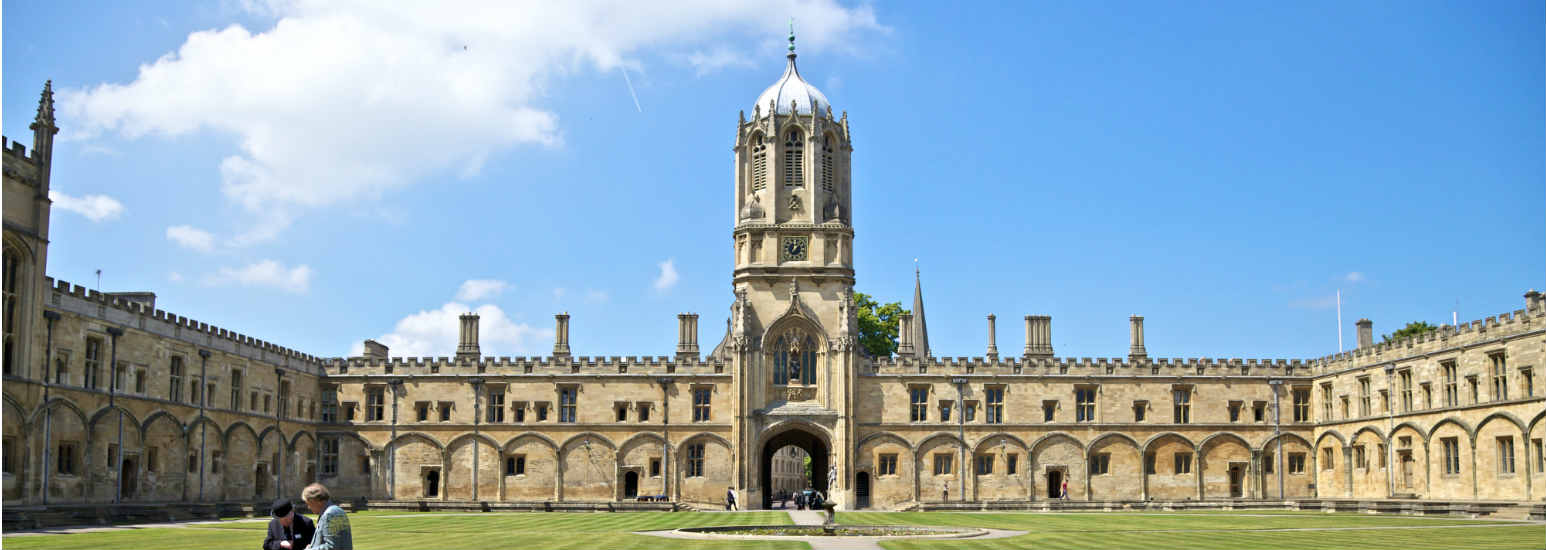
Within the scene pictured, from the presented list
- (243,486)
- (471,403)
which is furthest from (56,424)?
(471,403)

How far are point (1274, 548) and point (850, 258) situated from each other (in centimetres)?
3927

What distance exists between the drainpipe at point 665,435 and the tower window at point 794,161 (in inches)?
429

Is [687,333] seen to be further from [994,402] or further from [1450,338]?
[1450,338]

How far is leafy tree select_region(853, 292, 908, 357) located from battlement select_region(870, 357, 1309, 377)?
14452mm

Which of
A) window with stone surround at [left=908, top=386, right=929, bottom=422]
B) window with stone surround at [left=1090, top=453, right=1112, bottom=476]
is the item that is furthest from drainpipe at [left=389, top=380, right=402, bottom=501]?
window with stone surround at [left=1090, top=453, right=1112, bottom=476]

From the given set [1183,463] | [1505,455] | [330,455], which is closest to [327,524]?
[1505,455]

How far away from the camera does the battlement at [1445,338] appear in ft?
153

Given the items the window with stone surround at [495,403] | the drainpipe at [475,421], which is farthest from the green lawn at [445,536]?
the window with stone surround at [495,403]

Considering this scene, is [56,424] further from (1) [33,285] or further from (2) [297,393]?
(2) [297,393]

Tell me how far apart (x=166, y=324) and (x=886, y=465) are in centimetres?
3006

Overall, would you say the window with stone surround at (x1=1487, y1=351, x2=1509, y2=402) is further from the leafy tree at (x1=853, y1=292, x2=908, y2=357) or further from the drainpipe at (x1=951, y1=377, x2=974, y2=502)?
the leafy tree at (x1=853, y1=292, x2=908, y2=357)

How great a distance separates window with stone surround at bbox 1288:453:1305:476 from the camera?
6222 cm

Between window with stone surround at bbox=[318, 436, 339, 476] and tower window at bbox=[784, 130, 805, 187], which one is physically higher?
tower window at bbox=[784, 130, 805, 187]

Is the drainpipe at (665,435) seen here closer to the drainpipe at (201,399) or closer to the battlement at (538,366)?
the battlement at (538,366)
